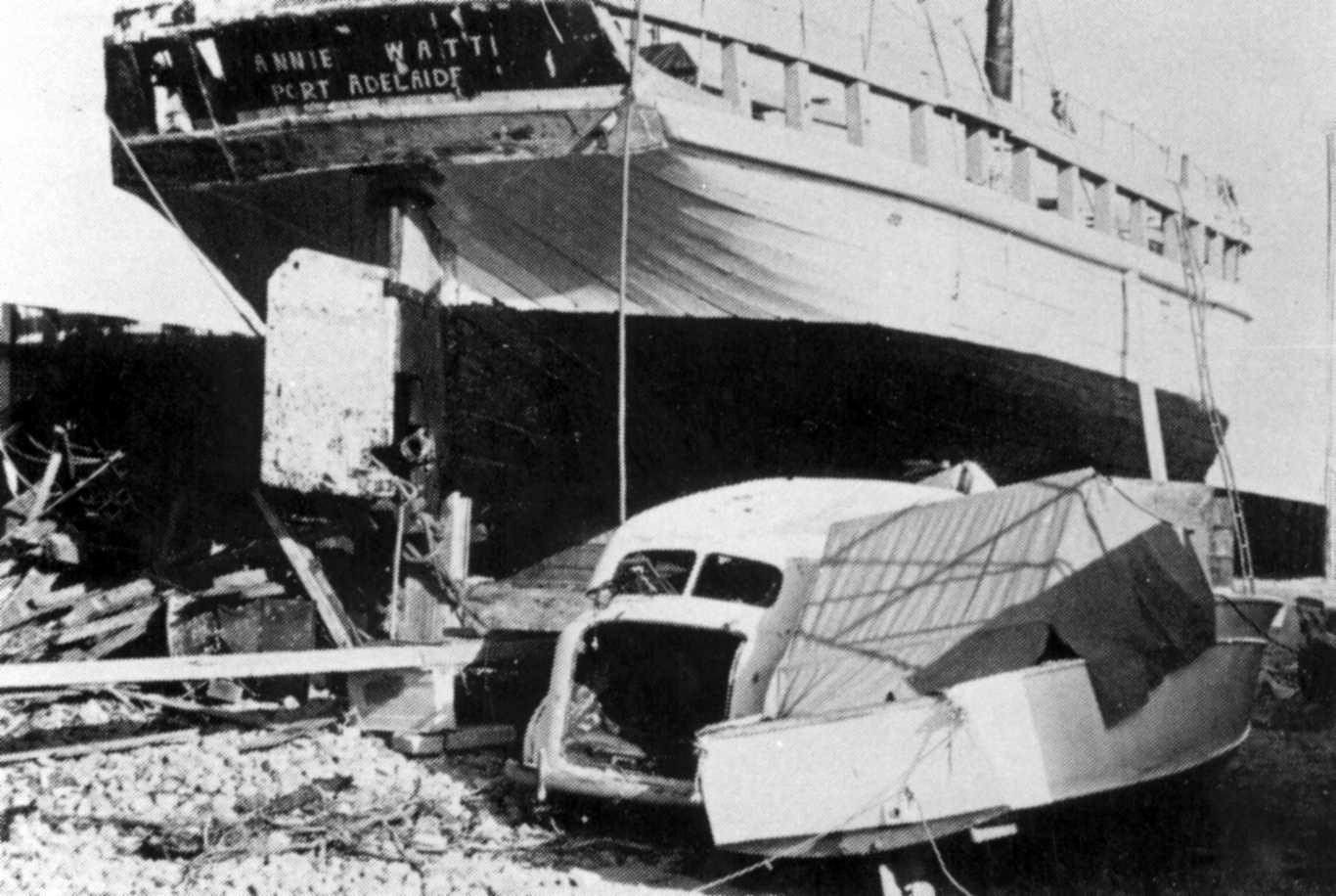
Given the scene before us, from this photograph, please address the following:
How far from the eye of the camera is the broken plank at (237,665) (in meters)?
6.18

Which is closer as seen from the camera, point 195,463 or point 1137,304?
point 195,463

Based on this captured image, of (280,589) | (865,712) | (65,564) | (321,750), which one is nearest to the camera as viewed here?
(865,712)

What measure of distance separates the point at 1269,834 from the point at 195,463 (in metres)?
8.86

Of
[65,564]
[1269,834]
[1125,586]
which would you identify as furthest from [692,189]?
[65,564]

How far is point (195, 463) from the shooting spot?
34.2ft

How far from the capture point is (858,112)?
891cm

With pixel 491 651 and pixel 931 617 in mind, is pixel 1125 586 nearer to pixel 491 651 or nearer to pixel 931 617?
pixel 931 617

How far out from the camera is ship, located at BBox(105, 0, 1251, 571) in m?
7.64

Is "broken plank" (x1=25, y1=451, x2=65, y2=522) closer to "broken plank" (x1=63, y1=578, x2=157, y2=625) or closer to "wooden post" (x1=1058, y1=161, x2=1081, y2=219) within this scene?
"broken plank" (x1=63, y1=578, x2=157, y2=625)

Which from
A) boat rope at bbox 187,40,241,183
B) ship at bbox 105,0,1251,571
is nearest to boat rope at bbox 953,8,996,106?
ship at bbox 105,0,1251,571

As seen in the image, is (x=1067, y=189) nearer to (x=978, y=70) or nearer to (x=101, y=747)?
(x=978, y=70)

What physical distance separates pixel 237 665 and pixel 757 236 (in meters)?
4.61

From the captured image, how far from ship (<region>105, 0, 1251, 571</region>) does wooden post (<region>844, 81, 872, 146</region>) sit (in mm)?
23

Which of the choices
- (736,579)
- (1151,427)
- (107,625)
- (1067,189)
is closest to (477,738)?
(736,579)
